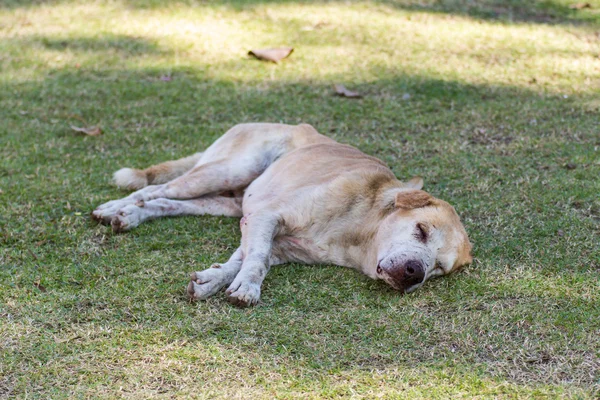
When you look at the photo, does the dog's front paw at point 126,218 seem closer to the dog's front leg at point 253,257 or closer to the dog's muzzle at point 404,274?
the dog's front leg at point 253,257

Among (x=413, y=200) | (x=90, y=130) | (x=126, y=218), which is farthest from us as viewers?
(x=90, y=130)

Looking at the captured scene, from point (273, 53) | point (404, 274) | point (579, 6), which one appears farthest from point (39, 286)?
point (579, 6)

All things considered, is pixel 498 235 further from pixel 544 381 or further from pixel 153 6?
pixel 153 6

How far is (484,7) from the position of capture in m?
10.0

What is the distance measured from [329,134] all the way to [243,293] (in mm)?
2869

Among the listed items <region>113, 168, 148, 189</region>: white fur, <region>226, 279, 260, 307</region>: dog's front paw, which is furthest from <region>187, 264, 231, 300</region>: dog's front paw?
<region>113, 168, 148, 189</region>: white fur

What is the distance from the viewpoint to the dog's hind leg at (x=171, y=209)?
4.64 meters

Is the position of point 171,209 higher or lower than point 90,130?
higher

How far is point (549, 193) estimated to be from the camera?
5250mm

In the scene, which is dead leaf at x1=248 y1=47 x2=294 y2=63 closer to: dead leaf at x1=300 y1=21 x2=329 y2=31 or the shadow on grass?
dead leaf at x1=300 y1=21 x2=329 y2=31

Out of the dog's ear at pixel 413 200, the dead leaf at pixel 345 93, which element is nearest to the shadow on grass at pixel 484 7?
the dead leaf at pixel 345 93

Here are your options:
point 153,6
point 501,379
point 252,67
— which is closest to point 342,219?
point 501,379

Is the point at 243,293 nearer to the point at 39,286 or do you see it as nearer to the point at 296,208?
the point at 296,208

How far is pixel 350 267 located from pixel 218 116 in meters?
2.89
